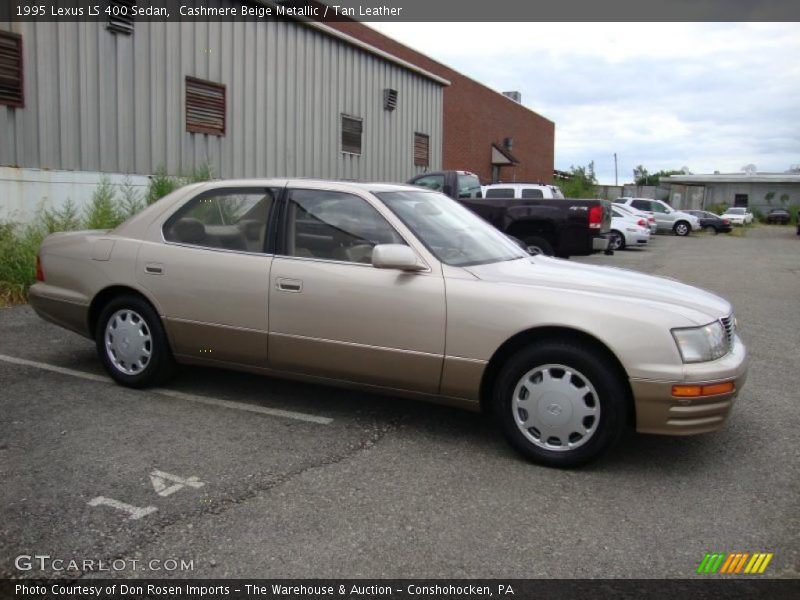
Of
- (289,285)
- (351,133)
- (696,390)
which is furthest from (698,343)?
(351,133)

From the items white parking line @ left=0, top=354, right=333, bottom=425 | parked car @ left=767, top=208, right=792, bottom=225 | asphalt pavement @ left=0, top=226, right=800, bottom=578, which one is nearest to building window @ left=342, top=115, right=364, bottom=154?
white parking line @ left=0, top=354, right=333, bottom=425

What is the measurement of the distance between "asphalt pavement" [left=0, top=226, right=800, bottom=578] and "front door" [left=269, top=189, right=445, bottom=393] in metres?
0.44

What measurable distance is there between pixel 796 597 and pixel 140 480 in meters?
3.01

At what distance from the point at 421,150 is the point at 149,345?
15857 mm

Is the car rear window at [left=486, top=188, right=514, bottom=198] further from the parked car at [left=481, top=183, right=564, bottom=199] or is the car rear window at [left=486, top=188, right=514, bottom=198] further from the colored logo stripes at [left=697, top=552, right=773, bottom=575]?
the colored logo stripes at [left=697, top=552, right=773, bottom=575]

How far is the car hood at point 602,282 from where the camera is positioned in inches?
157

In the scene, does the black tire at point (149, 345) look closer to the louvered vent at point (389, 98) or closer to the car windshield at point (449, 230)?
the car windshield at point (449, 230)

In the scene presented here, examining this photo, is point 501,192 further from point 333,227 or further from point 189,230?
point 333,227

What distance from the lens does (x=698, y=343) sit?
147 inches

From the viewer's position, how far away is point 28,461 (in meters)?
3.83

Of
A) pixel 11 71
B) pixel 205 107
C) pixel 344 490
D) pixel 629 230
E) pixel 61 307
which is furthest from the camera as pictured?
pixel 629 230

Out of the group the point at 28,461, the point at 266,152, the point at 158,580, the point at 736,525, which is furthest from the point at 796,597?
the point at 266,152

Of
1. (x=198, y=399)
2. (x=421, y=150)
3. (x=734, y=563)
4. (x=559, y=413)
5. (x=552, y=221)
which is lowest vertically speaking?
(x=734, y=563)

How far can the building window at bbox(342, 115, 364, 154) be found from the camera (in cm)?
1627
